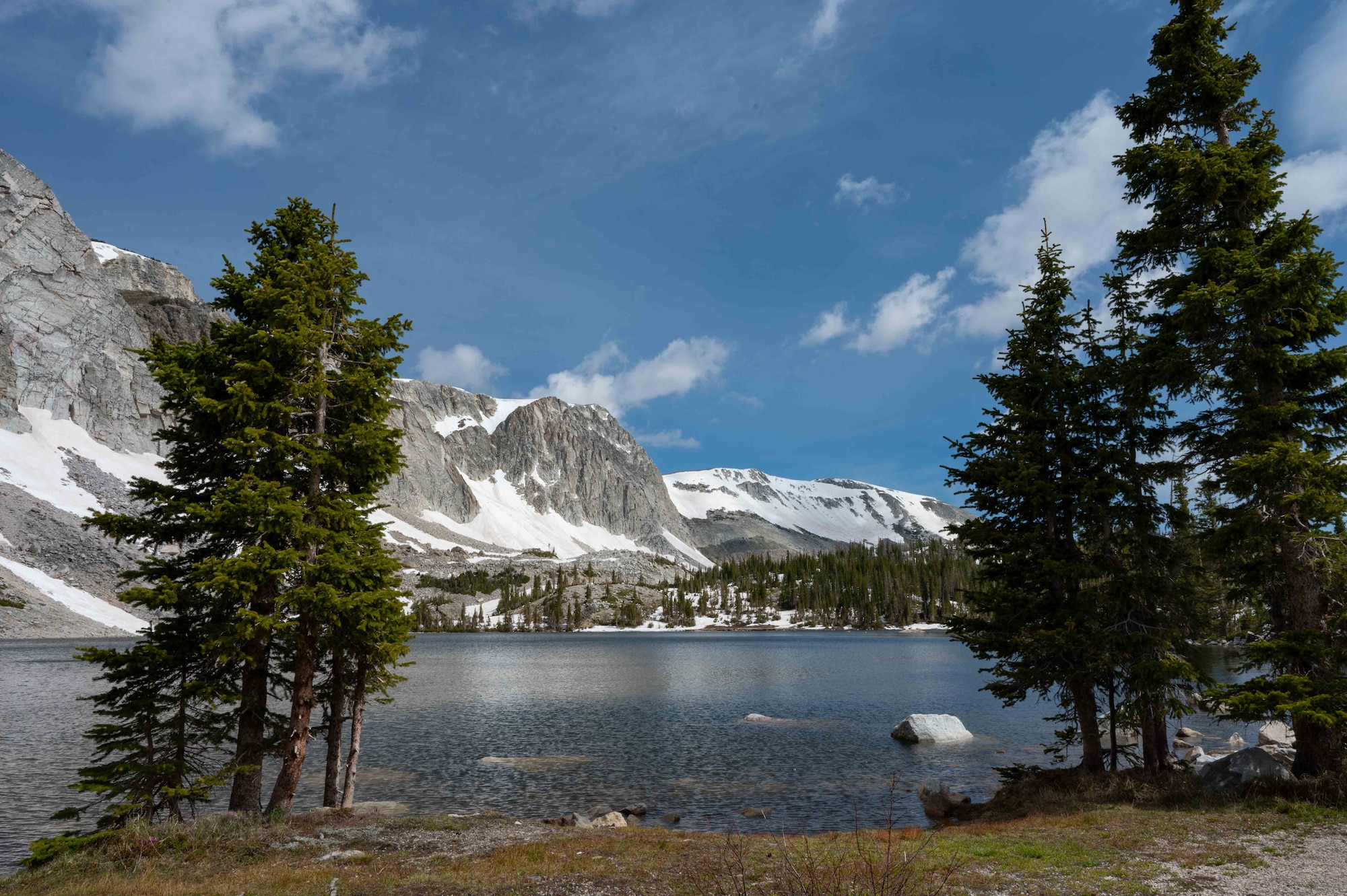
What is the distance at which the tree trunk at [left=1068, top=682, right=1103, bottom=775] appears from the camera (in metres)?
20.9

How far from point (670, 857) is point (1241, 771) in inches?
570

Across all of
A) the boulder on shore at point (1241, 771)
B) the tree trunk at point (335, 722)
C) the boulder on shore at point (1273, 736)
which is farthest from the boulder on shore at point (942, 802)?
the tree trunk at point (335, 722)

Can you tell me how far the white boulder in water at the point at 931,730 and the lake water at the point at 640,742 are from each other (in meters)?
1.01

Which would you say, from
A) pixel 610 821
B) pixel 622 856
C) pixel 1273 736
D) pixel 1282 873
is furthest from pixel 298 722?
pixel 1273 736

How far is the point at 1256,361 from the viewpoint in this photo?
56.4 feet

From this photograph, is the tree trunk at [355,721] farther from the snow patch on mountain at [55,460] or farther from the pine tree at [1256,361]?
the snow patch on mountain at [55,460]

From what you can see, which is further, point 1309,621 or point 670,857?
point 1309,621

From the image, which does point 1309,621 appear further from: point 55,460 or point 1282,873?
point 55,460

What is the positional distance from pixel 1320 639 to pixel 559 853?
17.9 m

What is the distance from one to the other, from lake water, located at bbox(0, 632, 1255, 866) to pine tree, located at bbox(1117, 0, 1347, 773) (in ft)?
37.3

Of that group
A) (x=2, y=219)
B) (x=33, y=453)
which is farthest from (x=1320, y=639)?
(x=2, y=219)

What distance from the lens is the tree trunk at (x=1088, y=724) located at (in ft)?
68.6

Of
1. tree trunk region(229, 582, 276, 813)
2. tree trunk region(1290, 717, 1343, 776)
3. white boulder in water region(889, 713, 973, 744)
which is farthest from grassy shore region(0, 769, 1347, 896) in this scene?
white boulder in water region(889, 713, 973, 744)

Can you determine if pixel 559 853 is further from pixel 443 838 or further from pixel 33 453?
pixel 33 453
